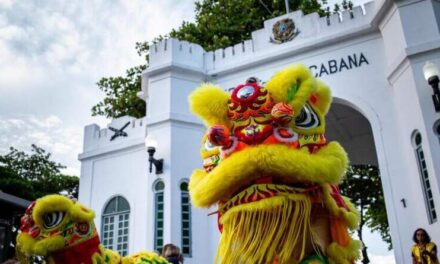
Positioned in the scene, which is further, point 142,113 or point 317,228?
point 142,113

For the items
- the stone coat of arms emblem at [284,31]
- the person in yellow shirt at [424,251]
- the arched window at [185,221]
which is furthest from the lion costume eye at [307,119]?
the stone coat of arms emblem at [284,31]

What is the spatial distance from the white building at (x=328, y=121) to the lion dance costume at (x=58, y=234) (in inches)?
206

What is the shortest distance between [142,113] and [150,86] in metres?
5.25

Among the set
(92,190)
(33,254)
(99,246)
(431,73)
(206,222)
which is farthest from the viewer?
(92,190)

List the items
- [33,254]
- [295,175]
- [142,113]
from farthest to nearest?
[142,113], [33,254], [295,175]

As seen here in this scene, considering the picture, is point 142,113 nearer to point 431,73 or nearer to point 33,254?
point 431,73

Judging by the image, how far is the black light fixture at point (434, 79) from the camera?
668cm

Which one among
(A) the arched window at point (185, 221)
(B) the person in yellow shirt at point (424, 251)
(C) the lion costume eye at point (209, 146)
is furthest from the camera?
(A) the arched window at point (185, 221)

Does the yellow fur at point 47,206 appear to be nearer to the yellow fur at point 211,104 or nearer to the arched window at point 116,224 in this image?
the yellow fur at point 211,104

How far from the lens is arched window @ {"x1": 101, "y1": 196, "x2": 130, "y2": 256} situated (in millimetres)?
9531

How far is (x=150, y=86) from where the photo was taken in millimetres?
9742

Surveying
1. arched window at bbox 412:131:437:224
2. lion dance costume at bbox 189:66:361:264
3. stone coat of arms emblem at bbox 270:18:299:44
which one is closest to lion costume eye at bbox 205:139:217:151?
lion dance costume at bbox 189:66:361:264

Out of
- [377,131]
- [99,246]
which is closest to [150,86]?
[377,131]

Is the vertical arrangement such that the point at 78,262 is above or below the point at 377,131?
below
